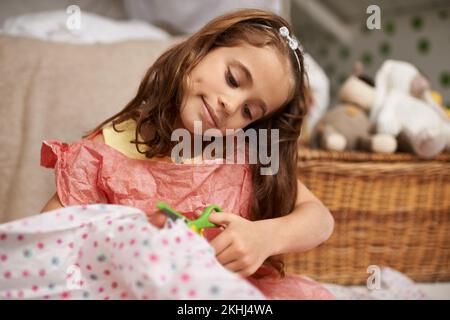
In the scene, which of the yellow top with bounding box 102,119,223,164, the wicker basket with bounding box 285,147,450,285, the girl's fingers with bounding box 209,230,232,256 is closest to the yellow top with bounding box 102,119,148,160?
the yellow top with bounding box 102,119,223,164

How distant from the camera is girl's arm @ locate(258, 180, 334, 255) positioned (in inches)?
27.5

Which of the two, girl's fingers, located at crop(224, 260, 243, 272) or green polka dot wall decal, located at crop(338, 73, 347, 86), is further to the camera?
green polka dot wall decal, located at crop(338, 73, 347, 86)

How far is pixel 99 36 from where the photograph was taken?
4.67 ft

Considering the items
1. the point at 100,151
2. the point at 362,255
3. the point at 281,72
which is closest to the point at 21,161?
the point at 100,151

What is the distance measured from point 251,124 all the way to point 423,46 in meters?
1.27

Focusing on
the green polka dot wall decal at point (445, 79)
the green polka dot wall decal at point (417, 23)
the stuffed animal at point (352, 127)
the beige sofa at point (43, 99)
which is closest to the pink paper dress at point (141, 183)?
the beige sofa at point (43, 99)

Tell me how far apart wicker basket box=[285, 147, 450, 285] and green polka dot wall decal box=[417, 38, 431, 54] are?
2.45ft

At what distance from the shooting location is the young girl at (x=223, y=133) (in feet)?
2.39

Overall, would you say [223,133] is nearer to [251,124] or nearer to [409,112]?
[251,124]

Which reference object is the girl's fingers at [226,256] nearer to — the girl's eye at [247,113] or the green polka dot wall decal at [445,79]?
the girl's eye at [247,113]

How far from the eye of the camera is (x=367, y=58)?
2.04 meters

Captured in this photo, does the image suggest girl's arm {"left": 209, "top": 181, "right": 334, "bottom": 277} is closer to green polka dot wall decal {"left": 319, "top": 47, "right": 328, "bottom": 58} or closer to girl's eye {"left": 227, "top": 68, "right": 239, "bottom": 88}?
girl's eye {"left": 227, "top": 68, "right": 239, "bottom": 88}
